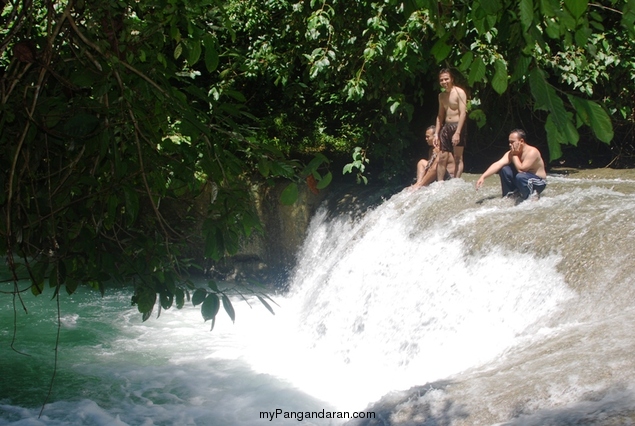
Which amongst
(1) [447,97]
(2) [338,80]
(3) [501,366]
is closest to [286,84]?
(2) [338,80]

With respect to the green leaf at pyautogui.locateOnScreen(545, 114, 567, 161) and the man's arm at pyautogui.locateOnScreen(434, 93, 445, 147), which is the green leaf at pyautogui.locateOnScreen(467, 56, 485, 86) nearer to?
the green leaf at pyautogui.locateOnScreen(545, 114, 567, 161)

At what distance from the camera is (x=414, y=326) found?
667 cm

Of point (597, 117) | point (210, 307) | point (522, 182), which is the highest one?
point (522, 182)

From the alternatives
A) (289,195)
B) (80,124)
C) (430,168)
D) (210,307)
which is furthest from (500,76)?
(430,168)

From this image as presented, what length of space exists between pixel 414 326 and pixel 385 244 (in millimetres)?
1718


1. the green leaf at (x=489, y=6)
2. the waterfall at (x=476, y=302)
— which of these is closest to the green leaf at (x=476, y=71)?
the green leaf at (x=489, y=6)

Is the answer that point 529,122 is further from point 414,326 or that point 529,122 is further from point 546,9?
point 546,9

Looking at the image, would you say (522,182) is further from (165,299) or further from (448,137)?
(165,299)

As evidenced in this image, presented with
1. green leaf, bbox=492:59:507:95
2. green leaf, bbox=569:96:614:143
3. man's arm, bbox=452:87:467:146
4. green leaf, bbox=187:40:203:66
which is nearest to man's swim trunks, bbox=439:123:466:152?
man's arm, bbox=452:87:467:146

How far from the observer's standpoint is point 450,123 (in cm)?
918

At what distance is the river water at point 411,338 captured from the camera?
4.05m

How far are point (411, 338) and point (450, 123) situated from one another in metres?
3.43

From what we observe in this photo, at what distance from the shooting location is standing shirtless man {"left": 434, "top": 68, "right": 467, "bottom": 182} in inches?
354

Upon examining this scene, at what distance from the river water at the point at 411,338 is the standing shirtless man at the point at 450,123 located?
1.45 ft
